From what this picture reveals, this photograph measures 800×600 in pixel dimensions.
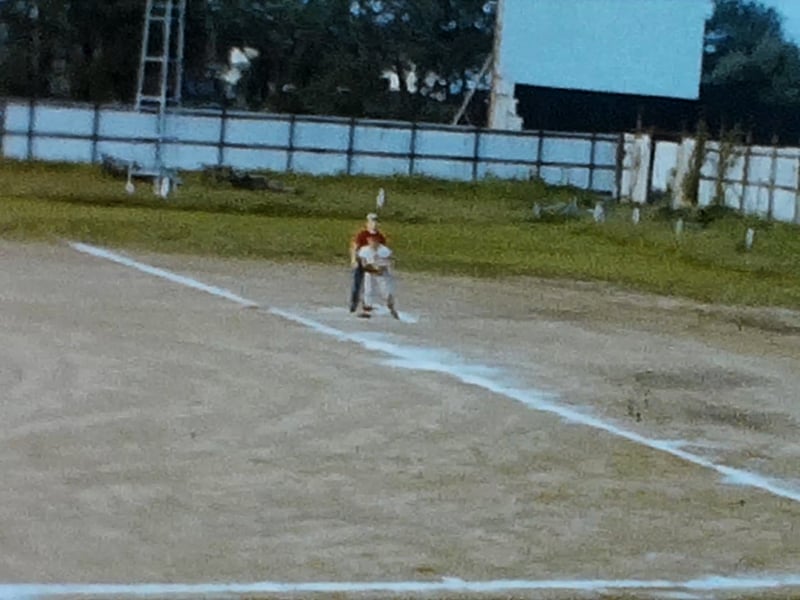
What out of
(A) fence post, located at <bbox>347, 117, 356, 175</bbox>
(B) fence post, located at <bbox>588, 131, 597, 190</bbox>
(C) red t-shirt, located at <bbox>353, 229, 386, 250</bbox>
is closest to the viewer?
(C) red t-shirt, located at <bbox>353, 229, 386, 250</bbox>

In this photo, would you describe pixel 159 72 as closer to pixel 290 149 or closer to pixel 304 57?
pixel 290 149

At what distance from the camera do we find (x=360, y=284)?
19078 millimetres

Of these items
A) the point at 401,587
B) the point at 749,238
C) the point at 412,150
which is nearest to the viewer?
the point at 401,587

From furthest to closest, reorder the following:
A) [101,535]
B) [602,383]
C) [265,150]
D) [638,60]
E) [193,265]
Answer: [638,60], [265,150], [193,265], [602,383], [101,535]

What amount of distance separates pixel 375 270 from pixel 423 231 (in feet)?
50.5

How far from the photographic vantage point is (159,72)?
49.8 metres

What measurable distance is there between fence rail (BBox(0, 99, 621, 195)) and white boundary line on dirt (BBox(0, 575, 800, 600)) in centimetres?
3707

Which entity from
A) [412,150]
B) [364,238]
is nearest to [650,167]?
[412,150]

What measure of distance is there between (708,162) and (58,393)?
29342 mm

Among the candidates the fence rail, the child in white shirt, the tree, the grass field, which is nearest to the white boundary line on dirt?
the child in white shirt

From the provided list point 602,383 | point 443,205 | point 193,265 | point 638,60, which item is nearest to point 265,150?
point 443,205

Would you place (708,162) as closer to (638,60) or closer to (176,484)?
(638,60)

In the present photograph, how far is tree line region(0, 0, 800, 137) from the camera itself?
59.7m

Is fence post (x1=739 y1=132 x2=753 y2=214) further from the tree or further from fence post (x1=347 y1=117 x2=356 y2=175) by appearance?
the tree
